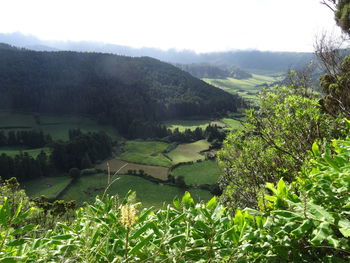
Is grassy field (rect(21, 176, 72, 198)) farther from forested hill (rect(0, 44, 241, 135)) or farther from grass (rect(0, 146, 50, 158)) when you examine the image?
forested hill (rect(0, 44, 241, 135))

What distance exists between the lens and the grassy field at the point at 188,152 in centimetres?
10112

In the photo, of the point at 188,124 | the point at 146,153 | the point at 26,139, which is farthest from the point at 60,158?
the point at 188,124

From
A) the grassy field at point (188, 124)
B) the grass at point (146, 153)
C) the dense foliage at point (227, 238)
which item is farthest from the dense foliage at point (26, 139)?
the dense foliage at point (227, 238)

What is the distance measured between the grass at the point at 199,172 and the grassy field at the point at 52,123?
62.8 meters

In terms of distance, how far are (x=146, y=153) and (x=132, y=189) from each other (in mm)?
41168

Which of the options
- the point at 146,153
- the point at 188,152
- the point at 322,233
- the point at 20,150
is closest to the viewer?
the point at 322,233

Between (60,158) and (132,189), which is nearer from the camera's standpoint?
(132,189)

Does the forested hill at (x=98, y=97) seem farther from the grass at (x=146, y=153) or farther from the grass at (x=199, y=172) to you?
the grass at (x=199, y=172)

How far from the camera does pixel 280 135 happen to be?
39.8 ft

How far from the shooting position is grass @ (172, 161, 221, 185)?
258 feet

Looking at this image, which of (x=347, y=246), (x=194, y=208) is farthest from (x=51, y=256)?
(x=347, y=246)

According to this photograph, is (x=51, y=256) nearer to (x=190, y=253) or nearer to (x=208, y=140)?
(x=190, y=253)

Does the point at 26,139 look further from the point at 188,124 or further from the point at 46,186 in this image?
the point at 188,124

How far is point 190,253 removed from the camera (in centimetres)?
213
